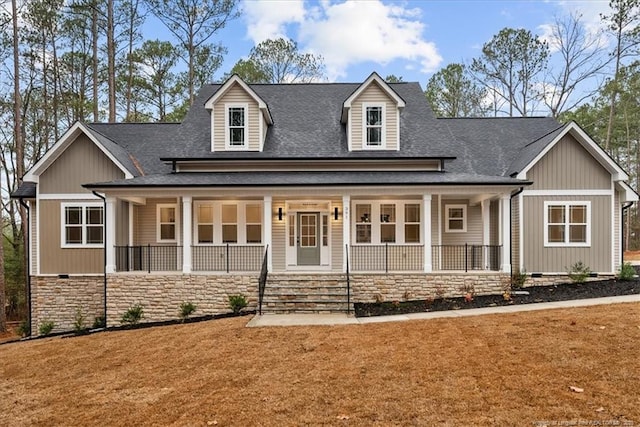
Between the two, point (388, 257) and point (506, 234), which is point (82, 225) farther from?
point (506, 234)

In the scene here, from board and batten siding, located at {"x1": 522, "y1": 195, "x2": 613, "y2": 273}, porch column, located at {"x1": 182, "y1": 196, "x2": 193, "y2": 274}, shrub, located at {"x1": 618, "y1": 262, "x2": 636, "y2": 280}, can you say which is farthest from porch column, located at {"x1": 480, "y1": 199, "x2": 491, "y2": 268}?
porch column, located at {"x1": 182, "y1": 196, "x2": 193, "y2": 274}

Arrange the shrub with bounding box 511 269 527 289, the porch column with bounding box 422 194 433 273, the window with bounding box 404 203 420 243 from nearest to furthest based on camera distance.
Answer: the porch column with bounding box 422 194 433 273, the shrub with bounding box 511 269 527 289, the window with bounding box 404 203 420 243

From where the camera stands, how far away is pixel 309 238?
14219 mm

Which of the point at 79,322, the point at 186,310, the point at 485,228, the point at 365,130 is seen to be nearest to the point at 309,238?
the point at 365,130

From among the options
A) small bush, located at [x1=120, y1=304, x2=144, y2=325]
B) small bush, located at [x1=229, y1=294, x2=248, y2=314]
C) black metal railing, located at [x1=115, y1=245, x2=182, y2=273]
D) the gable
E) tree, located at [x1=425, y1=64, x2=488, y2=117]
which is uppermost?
tree, located at [x1=425, y1=64, x2=488, y2=117]

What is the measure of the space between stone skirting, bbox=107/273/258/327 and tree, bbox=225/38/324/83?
1813 cm

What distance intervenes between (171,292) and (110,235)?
Result: 267cm

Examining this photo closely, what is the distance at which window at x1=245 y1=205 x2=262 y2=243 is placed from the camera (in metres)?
14.2

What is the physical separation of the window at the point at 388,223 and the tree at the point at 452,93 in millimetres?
16432

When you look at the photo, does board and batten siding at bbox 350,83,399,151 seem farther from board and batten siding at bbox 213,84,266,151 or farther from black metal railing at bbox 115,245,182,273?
black metal railing at bbox 115,245,182,273

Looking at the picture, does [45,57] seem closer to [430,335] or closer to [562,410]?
[430,335]

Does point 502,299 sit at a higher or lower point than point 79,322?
higher

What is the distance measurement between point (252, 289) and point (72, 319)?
6.69m

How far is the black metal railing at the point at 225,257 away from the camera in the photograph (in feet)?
45.1
